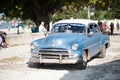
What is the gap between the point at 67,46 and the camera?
39.5ft

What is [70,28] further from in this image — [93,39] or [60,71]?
[60,71]

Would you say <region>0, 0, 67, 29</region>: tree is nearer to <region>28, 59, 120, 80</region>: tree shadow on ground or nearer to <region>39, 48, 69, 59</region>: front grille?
<region>28, 59, 120, 80</region>: tree shadow on ground

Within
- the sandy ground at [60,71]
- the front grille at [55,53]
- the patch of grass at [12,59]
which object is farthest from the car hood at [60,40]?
the patch of grass at [12,59]

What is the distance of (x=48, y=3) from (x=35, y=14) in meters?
1.88

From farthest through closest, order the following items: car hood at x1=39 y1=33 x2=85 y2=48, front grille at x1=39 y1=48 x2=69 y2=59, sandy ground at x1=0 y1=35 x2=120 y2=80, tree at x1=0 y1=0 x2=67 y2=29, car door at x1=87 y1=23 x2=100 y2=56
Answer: tree at x1=0 y1=0 x2=67 y2=29
car door at x1=87 y1=23 x2=100 y2=56
car hood at x1=39 y1=33 x2=85 y2=48
front grille at x1=39 y1=48 x2=69 y2=59
sandy ground at x1=0 y1=35 x2=120 y2=80

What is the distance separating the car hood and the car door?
2.09 feet

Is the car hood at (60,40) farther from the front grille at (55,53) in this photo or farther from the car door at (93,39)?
the car door at (93,39)

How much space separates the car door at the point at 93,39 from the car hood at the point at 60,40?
2.09ft

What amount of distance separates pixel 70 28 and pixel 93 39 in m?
1.12

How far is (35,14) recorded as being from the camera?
34625mm

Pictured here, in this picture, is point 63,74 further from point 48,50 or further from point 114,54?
point 114,54

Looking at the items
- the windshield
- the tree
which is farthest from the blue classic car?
the tree

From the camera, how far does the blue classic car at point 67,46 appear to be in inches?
474

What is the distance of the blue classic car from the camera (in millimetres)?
12047
